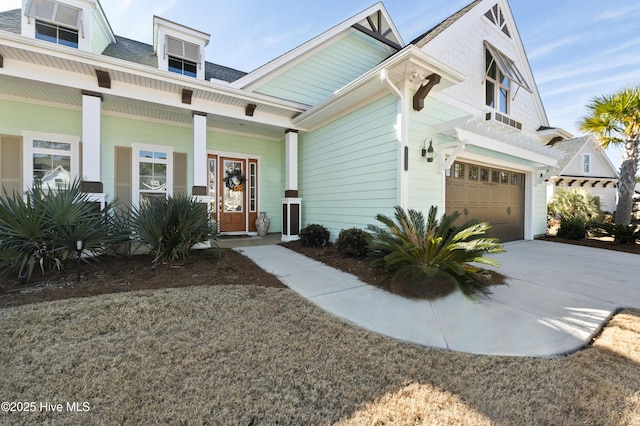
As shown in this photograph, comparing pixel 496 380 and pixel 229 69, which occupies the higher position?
pixel 229 69

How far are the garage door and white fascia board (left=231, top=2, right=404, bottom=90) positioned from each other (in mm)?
5247

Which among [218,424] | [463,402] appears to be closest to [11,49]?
[218,424]

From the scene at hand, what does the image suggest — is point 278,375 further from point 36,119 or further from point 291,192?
point 36,119

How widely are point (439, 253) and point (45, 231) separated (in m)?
5.78

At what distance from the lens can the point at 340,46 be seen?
8.34 m

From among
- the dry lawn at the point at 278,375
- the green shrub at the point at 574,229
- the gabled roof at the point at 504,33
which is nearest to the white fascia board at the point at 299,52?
the gabled roof at the point at 504,33

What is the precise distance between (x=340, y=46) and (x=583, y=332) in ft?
29.0

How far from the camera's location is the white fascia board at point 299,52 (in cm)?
706

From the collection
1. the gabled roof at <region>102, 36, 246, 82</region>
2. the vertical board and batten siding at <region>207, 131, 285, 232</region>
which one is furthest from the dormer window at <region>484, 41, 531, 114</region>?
the gabled roof at <region>102, 36, 246, 82</region>

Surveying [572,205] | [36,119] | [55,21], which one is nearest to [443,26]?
[55,21]

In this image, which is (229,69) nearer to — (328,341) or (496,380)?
(328,341)

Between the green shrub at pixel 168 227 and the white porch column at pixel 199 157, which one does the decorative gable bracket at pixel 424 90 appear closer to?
the green shrub at pixel 168 227

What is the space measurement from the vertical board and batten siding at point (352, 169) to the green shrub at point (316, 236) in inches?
8.8

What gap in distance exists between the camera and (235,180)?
827 cm
